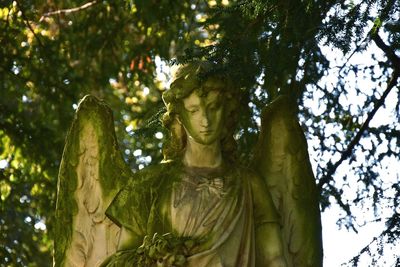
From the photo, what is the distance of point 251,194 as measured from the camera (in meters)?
9.27

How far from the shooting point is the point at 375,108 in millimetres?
12383

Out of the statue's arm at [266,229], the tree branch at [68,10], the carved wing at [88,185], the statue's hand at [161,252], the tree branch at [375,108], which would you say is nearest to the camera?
the statue's hand at [161,252]

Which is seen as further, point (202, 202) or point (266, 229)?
point (266, 229)

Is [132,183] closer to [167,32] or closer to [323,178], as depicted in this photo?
[323,178]

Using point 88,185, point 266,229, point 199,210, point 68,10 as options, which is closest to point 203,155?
point 199,210

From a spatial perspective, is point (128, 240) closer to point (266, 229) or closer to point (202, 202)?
point (202, 202)

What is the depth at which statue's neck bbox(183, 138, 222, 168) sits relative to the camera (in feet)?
30.2

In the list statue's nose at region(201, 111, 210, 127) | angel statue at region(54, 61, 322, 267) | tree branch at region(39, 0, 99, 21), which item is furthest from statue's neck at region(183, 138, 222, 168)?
tree branch at region(39, 0, 99, 21)

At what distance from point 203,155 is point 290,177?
616mm

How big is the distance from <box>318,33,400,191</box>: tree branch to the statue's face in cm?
282

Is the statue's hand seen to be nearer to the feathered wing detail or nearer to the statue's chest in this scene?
the statue's chest

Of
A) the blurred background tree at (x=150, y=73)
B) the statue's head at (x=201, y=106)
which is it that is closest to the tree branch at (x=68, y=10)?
the blurred background tree at (x=150, y=73)

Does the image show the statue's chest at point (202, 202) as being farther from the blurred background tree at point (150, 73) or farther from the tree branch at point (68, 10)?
the tree branch at point (68, 10)

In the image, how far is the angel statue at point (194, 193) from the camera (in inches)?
357
